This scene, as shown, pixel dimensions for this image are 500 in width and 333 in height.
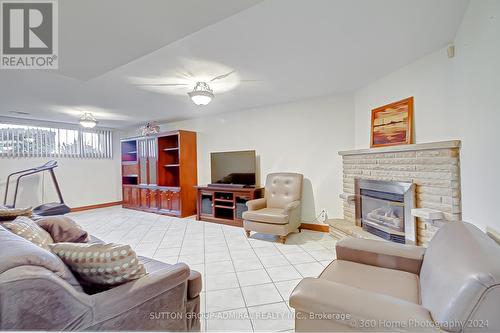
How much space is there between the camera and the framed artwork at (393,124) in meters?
2.49

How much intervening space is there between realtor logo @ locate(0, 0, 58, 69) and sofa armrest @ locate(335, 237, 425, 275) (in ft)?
8.42

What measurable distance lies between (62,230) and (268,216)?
2305 mm

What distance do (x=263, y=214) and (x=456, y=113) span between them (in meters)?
2.42

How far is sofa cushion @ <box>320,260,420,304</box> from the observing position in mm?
1221

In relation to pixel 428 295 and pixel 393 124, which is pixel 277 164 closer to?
pixel 393 124

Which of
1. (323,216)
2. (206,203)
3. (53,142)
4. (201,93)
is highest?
(201,93)

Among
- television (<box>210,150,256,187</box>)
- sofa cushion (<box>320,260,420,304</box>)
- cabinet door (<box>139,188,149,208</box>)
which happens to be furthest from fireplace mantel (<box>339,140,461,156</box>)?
cabinet door (<box>139,188,149,208</box>)

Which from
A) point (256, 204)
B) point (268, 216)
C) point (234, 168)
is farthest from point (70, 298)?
point (234, 168)

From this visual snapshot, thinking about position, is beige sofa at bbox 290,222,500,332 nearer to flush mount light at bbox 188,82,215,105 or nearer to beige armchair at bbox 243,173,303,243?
beige armchair at bbox 243,173,303,243

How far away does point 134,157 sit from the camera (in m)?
6.09

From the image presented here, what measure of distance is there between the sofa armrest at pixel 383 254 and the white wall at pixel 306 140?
2065 millimetres

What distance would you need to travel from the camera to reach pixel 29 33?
1.67 meters

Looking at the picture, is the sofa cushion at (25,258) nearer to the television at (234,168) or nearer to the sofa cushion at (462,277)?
the sofa cushion at (462,277)

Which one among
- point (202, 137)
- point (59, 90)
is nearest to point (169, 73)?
point (59, 90)
